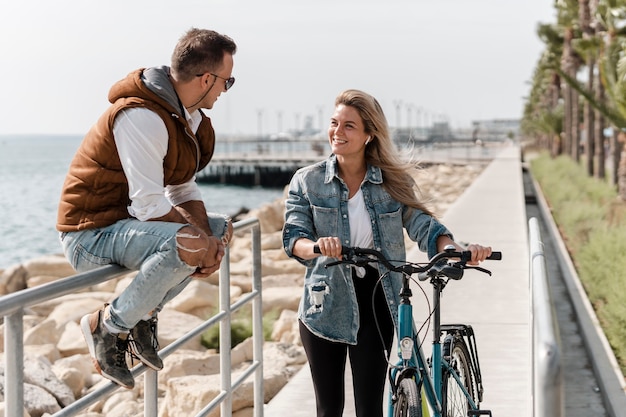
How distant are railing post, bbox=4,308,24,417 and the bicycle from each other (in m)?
1.27

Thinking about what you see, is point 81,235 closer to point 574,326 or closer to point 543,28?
point 574,326

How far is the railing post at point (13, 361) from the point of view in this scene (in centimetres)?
276

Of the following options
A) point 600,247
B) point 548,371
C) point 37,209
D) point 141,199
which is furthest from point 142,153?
point 37,209

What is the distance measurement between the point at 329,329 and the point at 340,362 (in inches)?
8.3

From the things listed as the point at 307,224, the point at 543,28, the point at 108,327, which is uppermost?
the point at 543,28

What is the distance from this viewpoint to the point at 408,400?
11.5 ft

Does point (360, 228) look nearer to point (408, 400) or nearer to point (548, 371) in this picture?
point (408, 400)

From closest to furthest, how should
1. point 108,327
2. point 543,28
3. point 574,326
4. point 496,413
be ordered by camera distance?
1. point 108,327
2. point 496,413
3. point 574,326
4. point 543,28

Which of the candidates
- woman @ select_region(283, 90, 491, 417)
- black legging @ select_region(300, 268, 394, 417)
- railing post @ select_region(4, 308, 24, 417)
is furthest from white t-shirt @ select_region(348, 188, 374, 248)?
railing post @ select_region(4, 308, 24, 417)

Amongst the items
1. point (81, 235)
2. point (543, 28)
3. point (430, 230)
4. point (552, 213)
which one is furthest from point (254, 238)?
point (543, 28)

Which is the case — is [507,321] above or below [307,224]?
below

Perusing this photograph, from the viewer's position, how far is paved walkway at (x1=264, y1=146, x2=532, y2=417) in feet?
20.2

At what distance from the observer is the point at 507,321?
8.31 metres

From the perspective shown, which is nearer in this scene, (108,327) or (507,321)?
(108,327)
